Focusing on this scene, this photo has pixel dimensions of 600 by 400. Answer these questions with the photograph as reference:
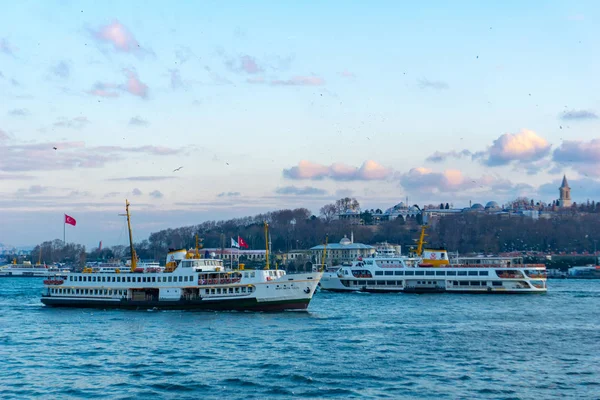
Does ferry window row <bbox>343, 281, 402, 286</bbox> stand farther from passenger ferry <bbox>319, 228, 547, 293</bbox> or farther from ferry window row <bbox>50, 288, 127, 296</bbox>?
ferry window row <bbox>50, 288, 127, 296</bbox>

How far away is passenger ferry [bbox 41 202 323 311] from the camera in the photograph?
57000mm

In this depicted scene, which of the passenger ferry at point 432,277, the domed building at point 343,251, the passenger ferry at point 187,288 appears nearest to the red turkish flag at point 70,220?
the passenger ferry at point 187,288

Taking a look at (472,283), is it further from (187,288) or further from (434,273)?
(187,288)

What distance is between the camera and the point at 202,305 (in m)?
58.2

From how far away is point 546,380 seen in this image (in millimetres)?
31859

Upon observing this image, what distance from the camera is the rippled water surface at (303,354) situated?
101ft

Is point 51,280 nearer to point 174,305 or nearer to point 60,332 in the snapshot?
point 174,305

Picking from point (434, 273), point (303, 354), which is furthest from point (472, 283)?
point (303, 354)

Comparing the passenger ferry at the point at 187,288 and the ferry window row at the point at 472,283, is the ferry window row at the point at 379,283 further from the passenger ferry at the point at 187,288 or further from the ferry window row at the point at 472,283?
the passenger ferry at the point at 187,288

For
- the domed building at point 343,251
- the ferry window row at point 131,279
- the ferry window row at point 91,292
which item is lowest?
the ferry window row at point 91,292

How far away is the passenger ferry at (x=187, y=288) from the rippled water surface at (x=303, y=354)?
66.0 inches

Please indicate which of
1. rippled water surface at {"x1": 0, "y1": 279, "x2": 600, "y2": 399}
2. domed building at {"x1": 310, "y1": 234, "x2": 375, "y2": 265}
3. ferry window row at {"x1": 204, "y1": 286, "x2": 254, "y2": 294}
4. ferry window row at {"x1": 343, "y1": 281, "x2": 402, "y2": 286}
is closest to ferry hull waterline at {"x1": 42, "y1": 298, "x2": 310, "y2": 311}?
ferry window row at {"x1": 204, "y1": 286, "x2": 254, "y2": 294}

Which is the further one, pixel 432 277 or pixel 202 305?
pixel 432 277

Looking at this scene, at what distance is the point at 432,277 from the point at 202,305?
33.3 m
